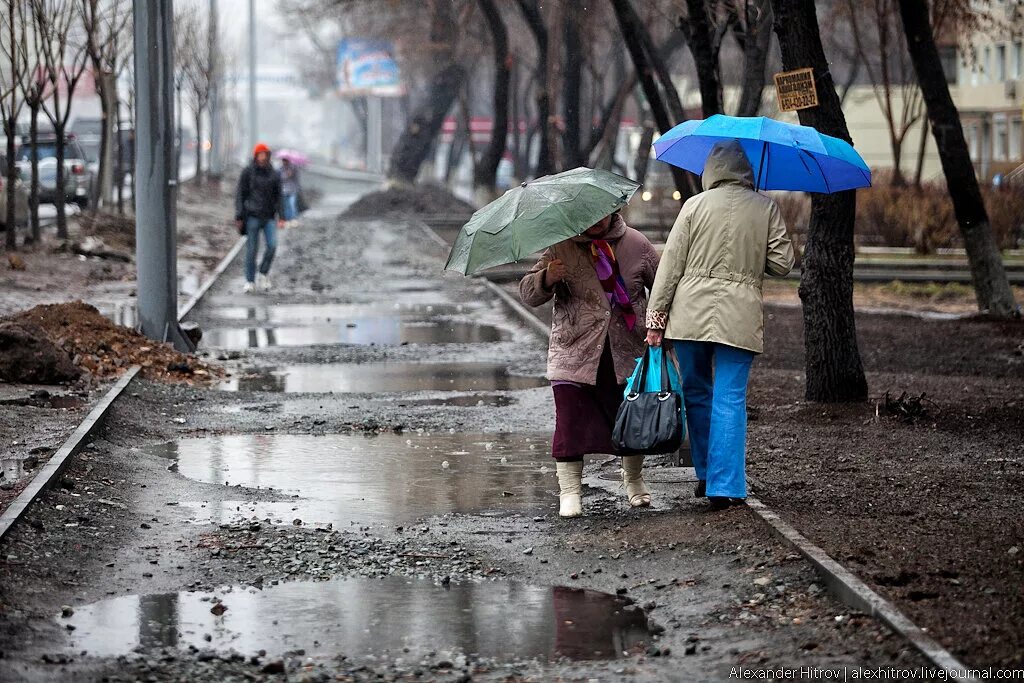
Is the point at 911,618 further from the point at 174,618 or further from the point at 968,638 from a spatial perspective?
the point at 174,618

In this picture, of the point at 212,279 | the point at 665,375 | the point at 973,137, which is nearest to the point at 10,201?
the point at 212,279

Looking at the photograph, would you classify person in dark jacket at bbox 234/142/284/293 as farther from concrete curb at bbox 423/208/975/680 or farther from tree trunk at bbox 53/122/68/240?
concrete curb at bbox 423/208/975/680

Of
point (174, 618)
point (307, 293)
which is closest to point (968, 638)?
point (174, 618)

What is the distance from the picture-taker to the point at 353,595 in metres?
6.25

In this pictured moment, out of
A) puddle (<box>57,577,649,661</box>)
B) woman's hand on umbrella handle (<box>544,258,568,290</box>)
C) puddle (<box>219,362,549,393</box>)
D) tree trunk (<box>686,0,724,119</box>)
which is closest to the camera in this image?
puddle (<box>57,577,649,661</box>)

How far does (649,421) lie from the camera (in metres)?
7.25

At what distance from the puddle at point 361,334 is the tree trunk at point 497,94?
16341 mm

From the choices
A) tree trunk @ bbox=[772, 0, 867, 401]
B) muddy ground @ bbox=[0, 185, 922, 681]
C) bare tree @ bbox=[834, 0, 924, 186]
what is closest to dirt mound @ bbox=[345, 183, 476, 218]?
bare tree @ bbox=[834, 0, 924, 186]

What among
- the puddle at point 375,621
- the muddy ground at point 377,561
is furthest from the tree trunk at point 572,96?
the puddle at point 375,621

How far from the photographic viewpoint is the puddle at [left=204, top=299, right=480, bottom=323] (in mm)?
A: 17781

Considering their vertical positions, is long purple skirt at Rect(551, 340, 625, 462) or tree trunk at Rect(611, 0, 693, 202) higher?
tree trunk at Rect(611, 0, 693, 202)

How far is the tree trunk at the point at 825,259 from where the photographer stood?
1069 cm

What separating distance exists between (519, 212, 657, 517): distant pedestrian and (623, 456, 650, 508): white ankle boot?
0.22 m

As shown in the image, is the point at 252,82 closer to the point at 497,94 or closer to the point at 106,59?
the point at 497,94
